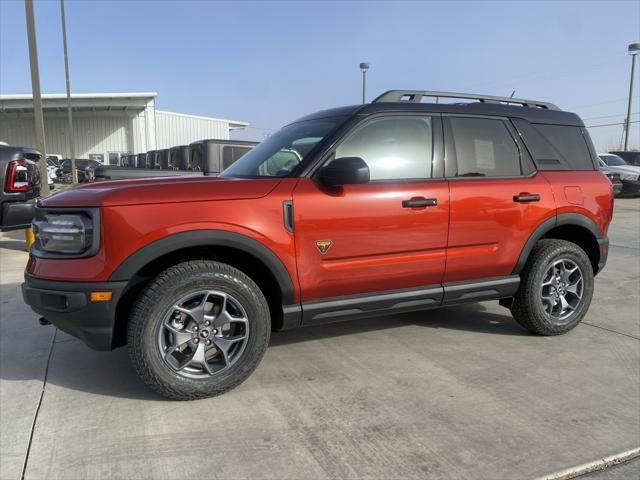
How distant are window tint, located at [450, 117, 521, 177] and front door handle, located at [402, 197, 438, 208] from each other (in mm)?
403

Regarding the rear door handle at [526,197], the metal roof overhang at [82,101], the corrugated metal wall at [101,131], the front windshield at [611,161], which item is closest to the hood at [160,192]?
the rear door handle at [526,197]

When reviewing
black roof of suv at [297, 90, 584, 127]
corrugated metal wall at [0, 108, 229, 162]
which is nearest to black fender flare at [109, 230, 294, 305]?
black roof of suv at [297, 90, 584, 127]

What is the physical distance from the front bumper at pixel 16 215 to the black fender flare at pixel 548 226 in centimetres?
588

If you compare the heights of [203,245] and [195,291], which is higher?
[203,245]

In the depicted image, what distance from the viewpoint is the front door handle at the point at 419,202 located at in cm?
330

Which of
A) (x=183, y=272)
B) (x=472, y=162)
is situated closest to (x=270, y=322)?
(x=183, y=272)

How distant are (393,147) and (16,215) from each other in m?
5.43

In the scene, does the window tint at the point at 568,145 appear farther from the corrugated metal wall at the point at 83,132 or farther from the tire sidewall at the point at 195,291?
the corrugated metal wall at the point at 83,132

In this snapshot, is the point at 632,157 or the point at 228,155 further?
the point at 632,157

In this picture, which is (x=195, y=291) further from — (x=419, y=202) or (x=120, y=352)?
(x=419, y=202)

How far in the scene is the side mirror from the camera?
2.97m

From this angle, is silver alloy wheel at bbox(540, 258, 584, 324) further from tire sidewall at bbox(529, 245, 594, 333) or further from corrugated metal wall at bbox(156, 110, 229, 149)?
corrugated metal wall at bbox(156, 110, 229, 149)

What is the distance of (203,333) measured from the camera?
294 centimetres

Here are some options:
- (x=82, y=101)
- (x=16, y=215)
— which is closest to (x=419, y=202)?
(x=16, y=215)
